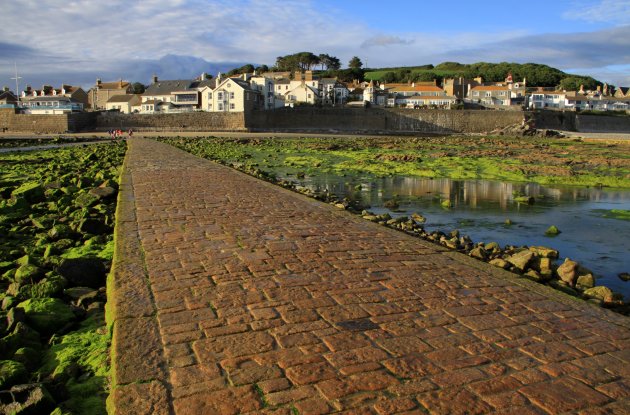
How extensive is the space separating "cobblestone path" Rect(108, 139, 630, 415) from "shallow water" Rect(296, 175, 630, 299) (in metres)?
3.95

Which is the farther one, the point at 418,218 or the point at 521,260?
the point at 418,218

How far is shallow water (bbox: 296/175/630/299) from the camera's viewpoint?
31.5ft

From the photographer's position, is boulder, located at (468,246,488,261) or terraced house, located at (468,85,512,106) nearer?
boulder, located at (468,246,488,261)

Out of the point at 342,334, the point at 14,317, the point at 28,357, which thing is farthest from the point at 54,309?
the point at 342,334

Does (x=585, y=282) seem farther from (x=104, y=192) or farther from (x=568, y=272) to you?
(x=104, y=192)

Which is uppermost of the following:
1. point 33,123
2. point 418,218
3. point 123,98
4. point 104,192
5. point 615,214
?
point 123,98

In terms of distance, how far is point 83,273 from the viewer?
563 centimetres

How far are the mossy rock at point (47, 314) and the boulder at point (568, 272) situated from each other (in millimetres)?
6004

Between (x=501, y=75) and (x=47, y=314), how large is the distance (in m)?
148

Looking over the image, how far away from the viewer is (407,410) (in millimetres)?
2701

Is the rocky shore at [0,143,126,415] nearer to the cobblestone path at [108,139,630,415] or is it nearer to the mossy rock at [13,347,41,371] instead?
the mossy rock at [13,347,41,371]

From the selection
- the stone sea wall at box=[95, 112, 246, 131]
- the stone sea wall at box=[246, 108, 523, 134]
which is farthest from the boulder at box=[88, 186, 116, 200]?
the stone sea wall at box=[246, 108, 523, 134]

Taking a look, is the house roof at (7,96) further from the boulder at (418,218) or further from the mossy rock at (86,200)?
the boulder at (418,218)

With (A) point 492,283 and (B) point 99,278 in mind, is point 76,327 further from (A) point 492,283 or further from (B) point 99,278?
(A) point 492,283
